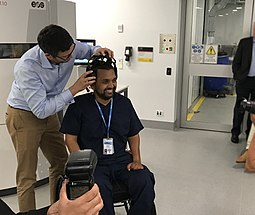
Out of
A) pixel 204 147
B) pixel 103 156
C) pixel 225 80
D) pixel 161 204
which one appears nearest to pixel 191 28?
pixel 225 80

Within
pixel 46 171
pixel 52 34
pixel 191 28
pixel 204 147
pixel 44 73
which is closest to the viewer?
pixel 52 34

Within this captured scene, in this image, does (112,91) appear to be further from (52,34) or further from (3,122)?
(3,122)

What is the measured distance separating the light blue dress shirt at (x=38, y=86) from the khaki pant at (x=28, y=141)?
9 centimetres

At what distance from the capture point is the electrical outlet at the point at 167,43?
4703mm

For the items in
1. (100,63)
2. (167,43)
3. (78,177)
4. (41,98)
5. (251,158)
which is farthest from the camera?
(167,43)

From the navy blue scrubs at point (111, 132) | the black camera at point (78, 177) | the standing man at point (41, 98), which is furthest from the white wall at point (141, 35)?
the black camera at point (78, 177)

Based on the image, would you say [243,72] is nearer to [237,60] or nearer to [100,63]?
[237,60]

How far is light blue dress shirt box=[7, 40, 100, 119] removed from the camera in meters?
2.01

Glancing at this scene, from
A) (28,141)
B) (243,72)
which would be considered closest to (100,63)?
(28,141)

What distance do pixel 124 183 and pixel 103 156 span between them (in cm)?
23

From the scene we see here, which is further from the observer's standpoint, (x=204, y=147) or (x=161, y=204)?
(x=204, y=147)

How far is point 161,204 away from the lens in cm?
286

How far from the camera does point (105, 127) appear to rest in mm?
2201

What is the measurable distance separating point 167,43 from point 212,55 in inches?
26.7
